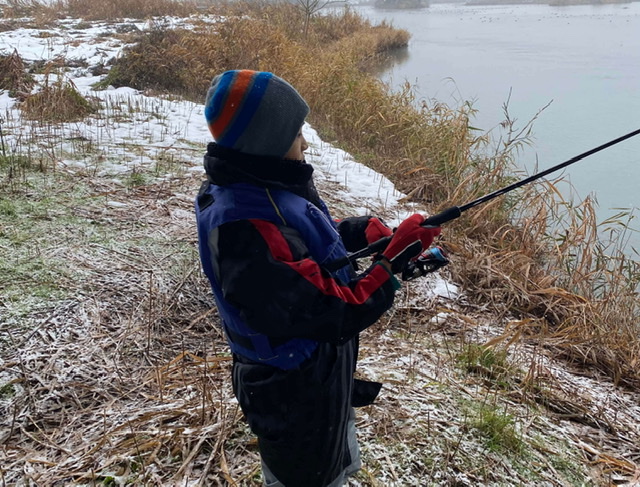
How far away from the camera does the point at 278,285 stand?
1.13 metres

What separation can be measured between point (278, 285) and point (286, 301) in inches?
1.7

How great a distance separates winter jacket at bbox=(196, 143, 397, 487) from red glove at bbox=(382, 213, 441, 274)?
65mm

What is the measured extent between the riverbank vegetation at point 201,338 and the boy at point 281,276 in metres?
0.67

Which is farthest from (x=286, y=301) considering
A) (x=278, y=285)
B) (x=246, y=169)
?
(x=246, y=169)

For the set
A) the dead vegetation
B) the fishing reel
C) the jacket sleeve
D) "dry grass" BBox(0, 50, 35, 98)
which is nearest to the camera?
the jacket sleeve

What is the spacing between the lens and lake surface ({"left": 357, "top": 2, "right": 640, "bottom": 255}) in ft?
21.3

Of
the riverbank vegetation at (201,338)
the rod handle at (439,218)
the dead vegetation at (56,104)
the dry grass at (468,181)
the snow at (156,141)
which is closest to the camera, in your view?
the rod handle at (439,218)

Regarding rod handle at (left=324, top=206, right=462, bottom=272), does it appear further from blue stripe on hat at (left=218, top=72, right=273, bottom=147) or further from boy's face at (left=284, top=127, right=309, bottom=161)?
blue stripe on hat at (left=218, top=72, right=273, bottom=147)

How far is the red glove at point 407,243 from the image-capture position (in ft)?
4.43

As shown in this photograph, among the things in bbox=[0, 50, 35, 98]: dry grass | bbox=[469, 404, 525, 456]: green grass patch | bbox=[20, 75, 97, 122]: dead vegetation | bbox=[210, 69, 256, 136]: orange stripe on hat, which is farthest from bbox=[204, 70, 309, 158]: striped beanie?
bbox=[0, 50, 35, 98]: dry grass

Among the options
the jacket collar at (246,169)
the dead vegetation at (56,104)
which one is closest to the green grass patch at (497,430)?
the jacket collar at (246,169)

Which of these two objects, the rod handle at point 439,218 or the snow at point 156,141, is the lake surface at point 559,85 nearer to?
the snow at point 156,141

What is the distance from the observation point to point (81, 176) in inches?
167

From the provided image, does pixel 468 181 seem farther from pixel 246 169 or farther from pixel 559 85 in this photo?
pixel 559 85
